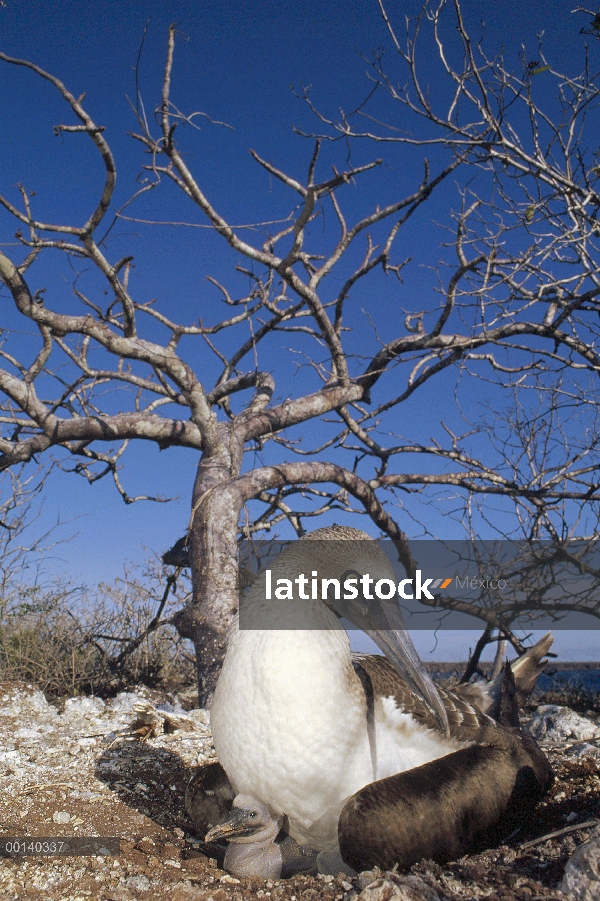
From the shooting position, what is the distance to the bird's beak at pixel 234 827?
2.87m

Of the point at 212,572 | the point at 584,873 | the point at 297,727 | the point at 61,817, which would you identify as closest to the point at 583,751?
the point at 584,873

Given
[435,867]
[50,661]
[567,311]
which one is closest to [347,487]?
[567,311]

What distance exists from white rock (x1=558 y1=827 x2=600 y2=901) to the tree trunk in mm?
4379

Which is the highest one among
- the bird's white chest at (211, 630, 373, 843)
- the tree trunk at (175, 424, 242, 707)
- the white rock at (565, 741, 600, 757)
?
the tree trunk at (175, 424, 242, 707)

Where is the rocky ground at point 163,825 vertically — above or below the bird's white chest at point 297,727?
below

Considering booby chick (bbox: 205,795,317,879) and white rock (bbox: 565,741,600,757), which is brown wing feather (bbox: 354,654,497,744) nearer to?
booby chick (bbox: 205,795,317,879)

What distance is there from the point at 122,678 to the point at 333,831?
197 inches

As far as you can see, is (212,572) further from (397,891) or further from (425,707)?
(397,891)

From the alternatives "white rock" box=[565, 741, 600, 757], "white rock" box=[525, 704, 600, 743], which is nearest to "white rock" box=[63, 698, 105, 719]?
"white rock" box=[525, 704, 600, 743]

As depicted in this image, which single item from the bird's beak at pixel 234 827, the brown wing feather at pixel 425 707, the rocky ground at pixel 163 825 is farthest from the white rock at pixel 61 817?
the brown wing feather at pixel 425 707

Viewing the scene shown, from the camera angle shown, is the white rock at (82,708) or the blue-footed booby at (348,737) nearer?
the blue-footed booby at (348,737)

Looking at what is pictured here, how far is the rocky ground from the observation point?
2.60 m

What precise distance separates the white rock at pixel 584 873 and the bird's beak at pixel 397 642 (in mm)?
831

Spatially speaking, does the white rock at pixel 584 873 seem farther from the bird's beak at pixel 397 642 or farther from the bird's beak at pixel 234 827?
the bird's beak at pixel 234 827
